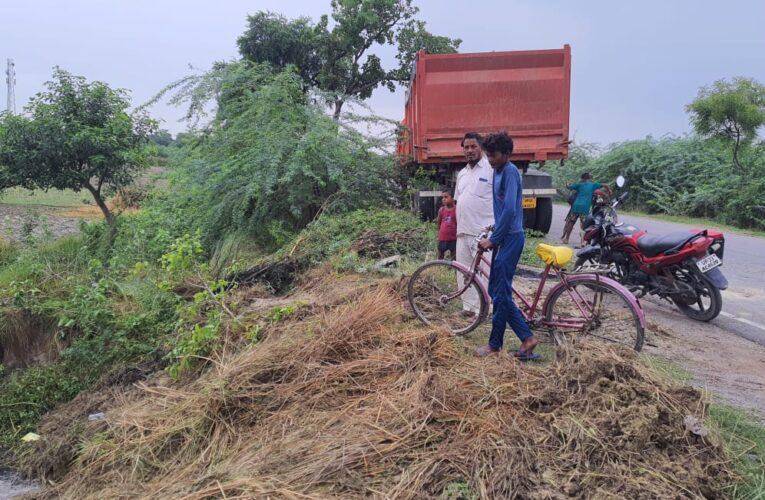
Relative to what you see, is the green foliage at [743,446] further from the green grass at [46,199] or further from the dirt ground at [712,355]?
the green grass at [46,199]

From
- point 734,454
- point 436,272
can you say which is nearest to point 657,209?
point 436,272

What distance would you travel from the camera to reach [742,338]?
5.22 metres

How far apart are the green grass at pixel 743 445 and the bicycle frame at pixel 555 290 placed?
28.5 inches

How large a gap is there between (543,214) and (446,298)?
6444 mm

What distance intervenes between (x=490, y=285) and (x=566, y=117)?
5879mm

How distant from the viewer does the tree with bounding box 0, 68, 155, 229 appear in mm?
11305

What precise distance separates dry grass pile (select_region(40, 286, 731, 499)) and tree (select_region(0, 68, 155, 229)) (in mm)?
9175

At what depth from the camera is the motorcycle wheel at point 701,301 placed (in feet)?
18.1

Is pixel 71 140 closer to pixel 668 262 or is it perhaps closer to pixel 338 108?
pixel 338 108

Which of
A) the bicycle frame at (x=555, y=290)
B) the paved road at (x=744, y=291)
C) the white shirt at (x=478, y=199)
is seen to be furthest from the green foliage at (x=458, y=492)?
the paved road at (x=744, y=291)

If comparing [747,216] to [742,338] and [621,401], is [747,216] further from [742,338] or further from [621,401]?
[621,401]

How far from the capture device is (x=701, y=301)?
5.75 metres

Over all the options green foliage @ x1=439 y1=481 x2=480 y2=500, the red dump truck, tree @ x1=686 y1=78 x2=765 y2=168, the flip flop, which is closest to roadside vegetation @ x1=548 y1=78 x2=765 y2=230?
tree @ x1=686 y1=78 x2=765 y2=168

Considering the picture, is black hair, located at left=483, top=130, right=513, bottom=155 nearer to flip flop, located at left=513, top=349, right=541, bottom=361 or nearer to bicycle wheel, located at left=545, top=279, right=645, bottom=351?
bicycle wheel, located at left=545, top=279, right=645, bottom=351
